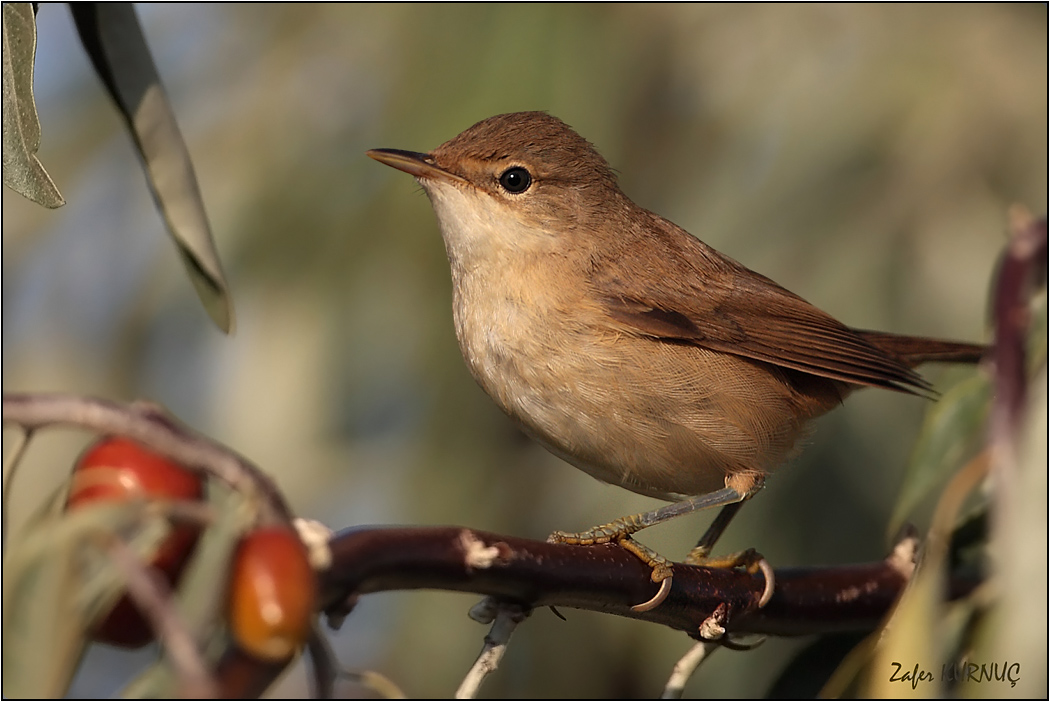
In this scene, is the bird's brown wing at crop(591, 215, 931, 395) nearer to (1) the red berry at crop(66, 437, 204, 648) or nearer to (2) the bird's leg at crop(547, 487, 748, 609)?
(2) the bird's leg at crop(547, 487, 748, 609)

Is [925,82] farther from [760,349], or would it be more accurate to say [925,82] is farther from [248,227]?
[248,227]

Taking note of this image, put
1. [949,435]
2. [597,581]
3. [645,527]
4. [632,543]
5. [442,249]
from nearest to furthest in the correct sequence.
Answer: [949,435]
[597,581]
[632,543]
[645,527]
[442,249]

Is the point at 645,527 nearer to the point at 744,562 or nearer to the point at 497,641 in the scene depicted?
the point at 744,562

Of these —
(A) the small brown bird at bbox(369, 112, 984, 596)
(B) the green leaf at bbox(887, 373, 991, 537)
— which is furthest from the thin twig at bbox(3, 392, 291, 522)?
(A) the small brown bird at bbox(369, 112, 984, 596)

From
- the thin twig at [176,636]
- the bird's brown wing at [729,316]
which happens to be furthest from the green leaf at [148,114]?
the bird's brown wing at [729,316]

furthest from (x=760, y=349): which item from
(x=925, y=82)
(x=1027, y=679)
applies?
(x=1027, y=679)

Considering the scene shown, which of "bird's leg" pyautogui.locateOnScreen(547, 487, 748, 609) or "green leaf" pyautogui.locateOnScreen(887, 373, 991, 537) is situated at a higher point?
"green leaf" pyautogui.locateOnScreen(887, 373, 991, 537)

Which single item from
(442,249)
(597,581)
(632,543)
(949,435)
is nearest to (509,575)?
(597,581)
